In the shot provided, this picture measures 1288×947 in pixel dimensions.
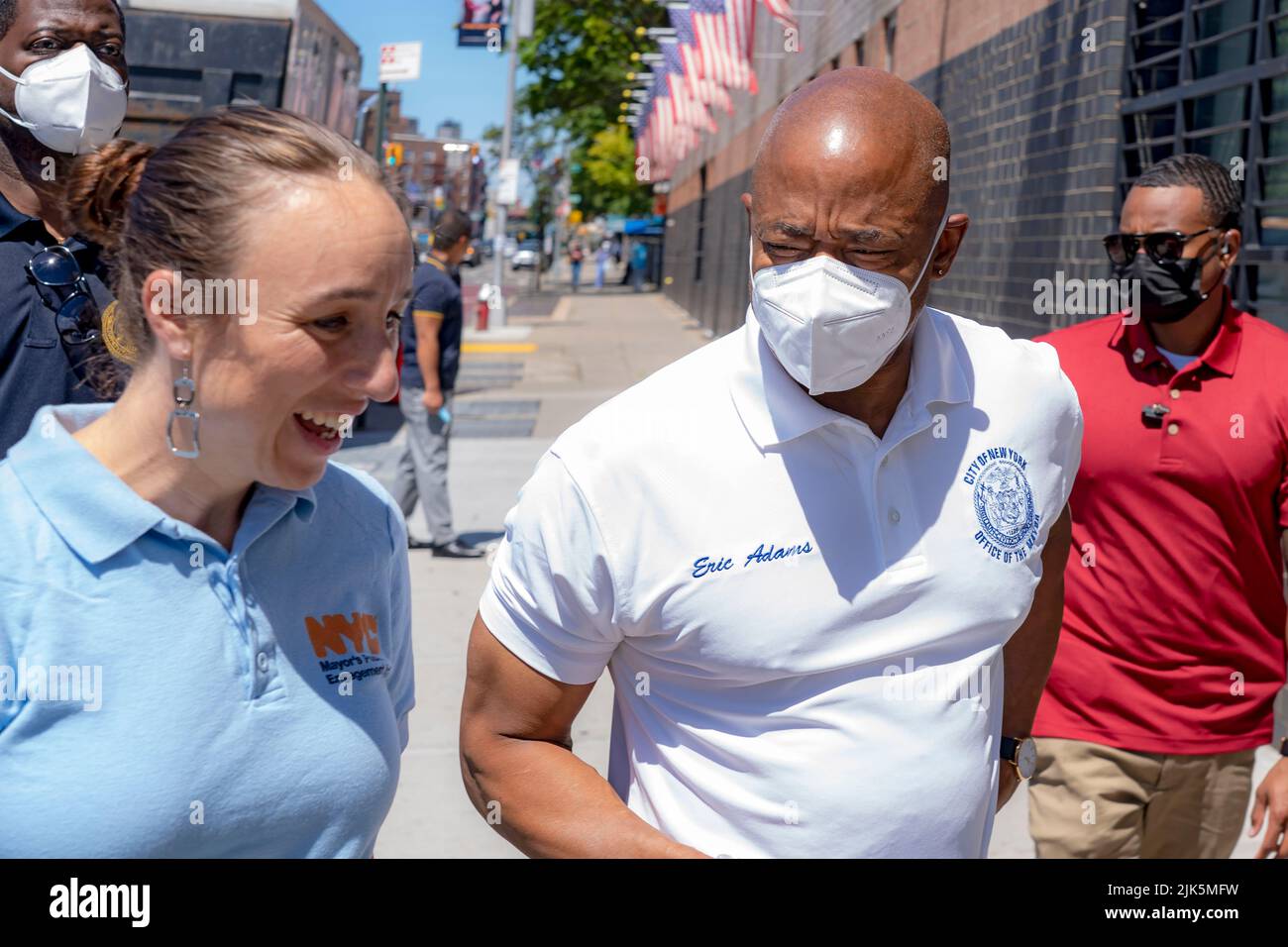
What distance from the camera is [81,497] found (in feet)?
5.74

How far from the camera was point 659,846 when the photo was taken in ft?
6.77

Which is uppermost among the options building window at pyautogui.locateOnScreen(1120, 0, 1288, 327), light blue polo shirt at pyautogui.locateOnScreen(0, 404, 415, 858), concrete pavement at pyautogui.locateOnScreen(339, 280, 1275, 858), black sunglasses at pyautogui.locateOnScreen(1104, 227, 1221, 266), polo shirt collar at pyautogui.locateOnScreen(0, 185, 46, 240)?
building window at pyautogui.locateOnScreen(1120, 0, 1288, 327)

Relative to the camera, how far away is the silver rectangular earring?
1.79 metres

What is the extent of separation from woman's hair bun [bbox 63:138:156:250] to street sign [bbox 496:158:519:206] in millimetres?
26178

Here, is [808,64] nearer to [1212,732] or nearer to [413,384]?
[413,384]

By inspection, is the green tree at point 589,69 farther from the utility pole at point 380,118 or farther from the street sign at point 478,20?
the utility pole at point 380,118

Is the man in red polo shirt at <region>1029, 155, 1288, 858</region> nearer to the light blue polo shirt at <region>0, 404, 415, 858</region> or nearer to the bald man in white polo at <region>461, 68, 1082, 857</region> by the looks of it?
the bald man in white polo at <region>461, 68, 1082, 857</region>

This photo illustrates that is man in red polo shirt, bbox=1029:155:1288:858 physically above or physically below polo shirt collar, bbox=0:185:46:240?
below

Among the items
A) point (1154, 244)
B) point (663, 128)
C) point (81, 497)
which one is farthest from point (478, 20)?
point (81, 497)

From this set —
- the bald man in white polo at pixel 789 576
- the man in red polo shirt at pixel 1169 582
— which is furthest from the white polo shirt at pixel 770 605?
the man in red polo shirt at pixel 1169 582

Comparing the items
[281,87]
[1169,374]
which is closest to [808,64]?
[281,87]

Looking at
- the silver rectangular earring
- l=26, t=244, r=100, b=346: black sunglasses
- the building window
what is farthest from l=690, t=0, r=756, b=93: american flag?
the silver rectangular earring

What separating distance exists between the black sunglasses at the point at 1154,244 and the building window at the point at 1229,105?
1.77m
